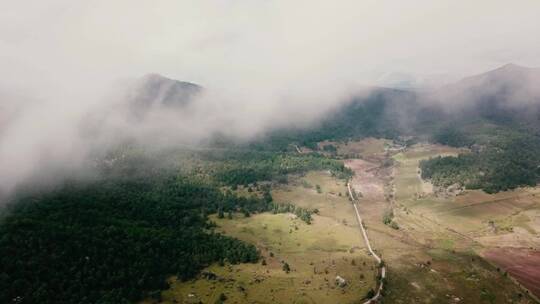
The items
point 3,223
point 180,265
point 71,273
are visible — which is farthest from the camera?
point 180,265

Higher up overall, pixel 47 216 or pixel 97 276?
pixel 47 216

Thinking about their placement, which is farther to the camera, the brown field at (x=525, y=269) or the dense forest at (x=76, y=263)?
the brown field at (x=525, y=269)

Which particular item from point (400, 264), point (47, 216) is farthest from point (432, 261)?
point (47, 216)

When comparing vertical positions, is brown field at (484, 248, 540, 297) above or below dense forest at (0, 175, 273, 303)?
below

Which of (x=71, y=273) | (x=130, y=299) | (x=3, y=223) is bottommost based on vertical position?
(x=130, y=299)

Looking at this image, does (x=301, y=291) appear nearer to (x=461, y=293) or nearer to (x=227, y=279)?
(x=227, y=279)

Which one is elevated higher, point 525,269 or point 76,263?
point 76,263

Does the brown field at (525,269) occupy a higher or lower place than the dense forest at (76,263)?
lower

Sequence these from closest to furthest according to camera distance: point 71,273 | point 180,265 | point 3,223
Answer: point 71,273 → point 3,223 → point 180,265

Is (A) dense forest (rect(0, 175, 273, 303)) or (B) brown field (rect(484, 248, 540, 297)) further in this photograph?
(B) brown field (rect(484, 248, 540, 297))

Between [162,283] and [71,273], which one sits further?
[162,283]

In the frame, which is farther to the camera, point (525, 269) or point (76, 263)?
point (525, 269)
